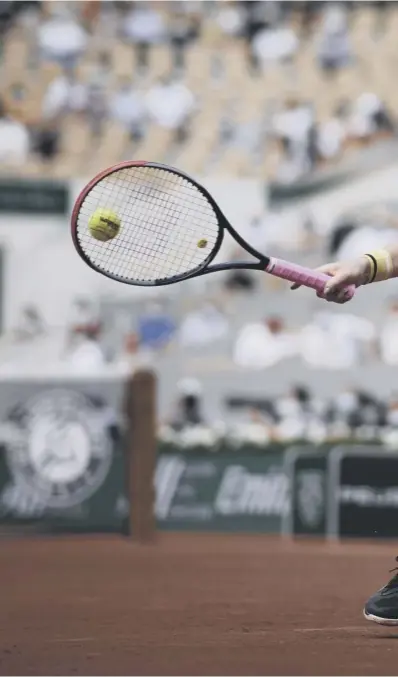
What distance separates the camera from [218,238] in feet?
14.2

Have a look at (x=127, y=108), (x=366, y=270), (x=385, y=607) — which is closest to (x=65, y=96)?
(x=127, y=108)

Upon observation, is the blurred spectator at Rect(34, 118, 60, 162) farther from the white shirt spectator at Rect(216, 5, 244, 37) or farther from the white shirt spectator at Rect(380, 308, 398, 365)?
the white shirt spectator at Rect(380, 308, 398, 365)

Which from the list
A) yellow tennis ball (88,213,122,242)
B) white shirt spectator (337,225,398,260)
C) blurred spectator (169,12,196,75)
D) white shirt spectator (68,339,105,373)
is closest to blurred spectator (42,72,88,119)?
blurred spectator (169,12,196,75)

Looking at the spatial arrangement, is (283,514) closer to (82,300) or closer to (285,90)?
(82,300)

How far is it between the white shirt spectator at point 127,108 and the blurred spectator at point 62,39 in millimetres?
573

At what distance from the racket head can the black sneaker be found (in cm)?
132

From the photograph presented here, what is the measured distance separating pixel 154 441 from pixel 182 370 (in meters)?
1.86

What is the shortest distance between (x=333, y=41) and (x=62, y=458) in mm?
5165

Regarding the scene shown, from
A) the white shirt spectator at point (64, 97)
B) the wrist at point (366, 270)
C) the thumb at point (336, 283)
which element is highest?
Result: the white shirt spectator at point (64, 97)

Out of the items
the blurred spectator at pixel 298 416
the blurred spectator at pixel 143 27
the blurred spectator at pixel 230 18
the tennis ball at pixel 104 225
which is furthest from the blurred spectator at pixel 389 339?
the tennis ball at pixel 104 225

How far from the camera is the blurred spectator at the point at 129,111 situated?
38.1ft

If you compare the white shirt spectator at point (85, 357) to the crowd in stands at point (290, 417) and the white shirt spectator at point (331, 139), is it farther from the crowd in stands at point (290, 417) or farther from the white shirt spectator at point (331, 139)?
the white shirt spectator at point (331, 139)

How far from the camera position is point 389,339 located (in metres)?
10.7

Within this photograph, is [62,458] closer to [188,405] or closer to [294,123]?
[188,405]
